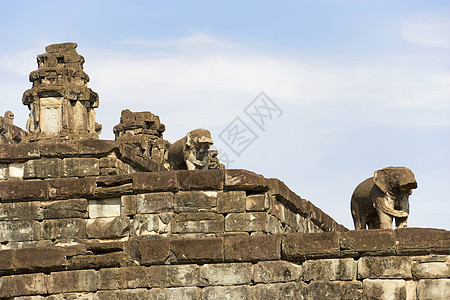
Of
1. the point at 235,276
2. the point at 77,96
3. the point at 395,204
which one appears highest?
the point at 77,96

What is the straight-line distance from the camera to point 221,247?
15430 millimetres

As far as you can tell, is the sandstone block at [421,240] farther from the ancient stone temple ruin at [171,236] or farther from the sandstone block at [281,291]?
the sandstone block at [281,291]

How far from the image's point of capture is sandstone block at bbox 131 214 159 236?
58.5 feet

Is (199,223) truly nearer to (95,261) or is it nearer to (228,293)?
(95,261)

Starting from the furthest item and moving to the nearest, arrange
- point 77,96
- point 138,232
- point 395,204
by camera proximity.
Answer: point 77,96, point 395,204, point 138,232

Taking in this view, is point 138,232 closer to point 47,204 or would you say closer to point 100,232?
point 100,232

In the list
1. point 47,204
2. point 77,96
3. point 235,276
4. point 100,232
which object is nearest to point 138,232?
point 100,232

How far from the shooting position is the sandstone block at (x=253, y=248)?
1526 centimetres

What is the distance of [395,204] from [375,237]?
15.4 feet

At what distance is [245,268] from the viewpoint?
15.3 meters

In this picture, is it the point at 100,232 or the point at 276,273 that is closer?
the point at 276,273

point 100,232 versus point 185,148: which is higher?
point 185,148

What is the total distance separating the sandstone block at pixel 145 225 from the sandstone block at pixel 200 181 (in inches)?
28.3

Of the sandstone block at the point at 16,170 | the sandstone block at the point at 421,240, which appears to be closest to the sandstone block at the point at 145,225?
the sandstone block at the point at 16,170
